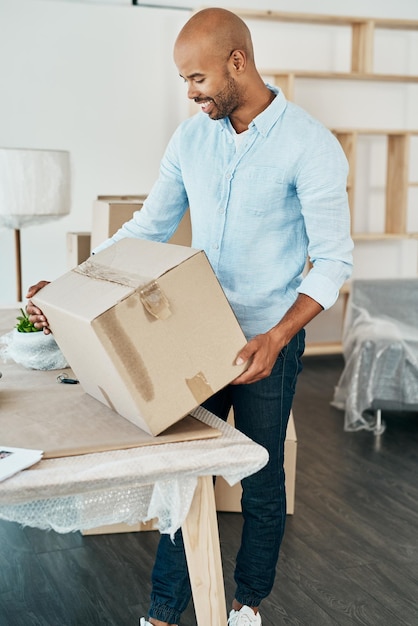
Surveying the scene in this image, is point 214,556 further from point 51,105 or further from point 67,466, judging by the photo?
point 51,105

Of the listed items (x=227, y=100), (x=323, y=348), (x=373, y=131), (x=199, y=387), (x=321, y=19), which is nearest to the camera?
(x=199, y=387)

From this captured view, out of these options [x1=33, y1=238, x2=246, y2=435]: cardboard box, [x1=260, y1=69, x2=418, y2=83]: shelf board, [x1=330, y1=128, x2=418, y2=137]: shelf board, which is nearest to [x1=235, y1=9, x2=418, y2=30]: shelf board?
[x1=260, y1=69, x2=418, y2=83]: shelf board

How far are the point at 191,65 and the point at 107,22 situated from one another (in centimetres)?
316

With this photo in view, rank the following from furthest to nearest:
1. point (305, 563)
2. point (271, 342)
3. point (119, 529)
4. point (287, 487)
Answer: point (287, 487)
point (119, 529)
point (305, 563)
point (271, 342)

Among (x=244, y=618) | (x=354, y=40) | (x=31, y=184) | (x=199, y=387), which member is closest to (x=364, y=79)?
(x=354, y=40)

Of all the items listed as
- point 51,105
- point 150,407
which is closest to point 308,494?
point 150,407

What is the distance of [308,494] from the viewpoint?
9.68 feet

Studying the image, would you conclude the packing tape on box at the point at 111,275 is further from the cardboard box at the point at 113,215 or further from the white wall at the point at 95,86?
the white wall at the point at 95,86

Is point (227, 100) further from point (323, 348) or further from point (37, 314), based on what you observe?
point (323, 348)

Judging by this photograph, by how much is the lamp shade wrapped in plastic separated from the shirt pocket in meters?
1.48

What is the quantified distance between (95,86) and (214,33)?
10.2ft

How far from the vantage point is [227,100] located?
5.37 feet

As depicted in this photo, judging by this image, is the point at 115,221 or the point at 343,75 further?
the point at 343,75

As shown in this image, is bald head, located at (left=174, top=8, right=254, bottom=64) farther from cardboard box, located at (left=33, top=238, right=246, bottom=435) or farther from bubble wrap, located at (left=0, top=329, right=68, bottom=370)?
bubble wrap, located at (left=0, top=329, right=68, bottom=370)
